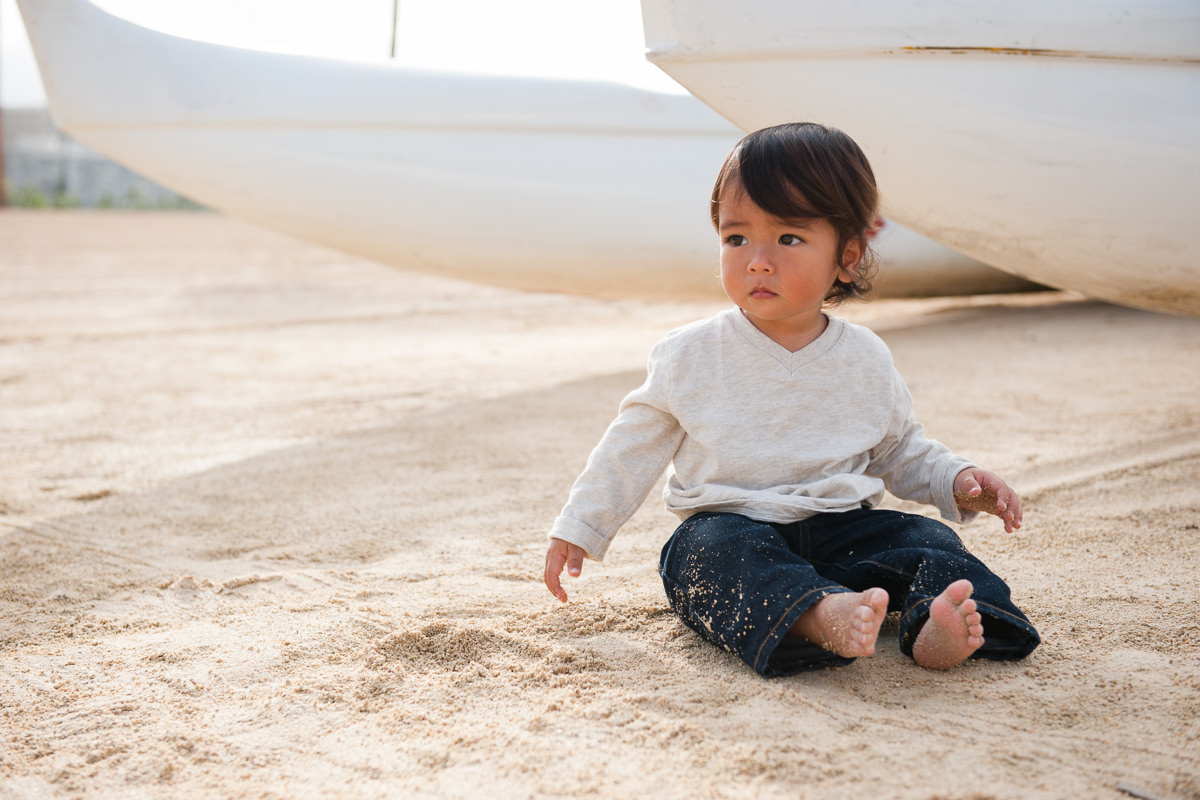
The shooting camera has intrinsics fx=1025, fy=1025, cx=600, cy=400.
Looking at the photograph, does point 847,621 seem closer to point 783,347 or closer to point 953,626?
point 953,626

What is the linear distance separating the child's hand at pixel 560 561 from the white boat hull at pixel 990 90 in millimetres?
1077

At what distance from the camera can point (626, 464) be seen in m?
1.31

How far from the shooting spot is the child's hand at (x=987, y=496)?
1245mm

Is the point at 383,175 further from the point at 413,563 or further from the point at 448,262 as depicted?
the point at 413,563

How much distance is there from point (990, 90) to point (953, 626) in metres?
1.24

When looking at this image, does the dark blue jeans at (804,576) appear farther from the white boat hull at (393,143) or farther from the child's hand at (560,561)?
the white boat hull at (393,143)

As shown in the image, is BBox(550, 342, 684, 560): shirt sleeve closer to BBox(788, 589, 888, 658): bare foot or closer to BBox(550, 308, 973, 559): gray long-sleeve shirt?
BBox(550, 308, 973, 559): gray long-sleeve shirt

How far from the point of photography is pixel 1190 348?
314cm

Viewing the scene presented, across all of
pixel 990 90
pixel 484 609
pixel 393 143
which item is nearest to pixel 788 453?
pixel 484 609

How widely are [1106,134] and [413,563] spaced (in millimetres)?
1494

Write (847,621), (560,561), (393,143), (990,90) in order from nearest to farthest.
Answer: (847,621)
(560,561)
(990,90)
(393,143)

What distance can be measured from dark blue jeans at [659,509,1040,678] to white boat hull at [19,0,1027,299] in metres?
1.97

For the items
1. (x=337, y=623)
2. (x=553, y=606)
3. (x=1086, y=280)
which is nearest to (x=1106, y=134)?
(x=1086, y=280)

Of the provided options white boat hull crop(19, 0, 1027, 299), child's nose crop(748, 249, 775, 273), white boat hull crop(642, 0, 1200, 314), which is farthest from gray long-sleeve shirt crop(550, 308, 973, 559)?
white boat hull crop(19, 0, 1027, 299)
